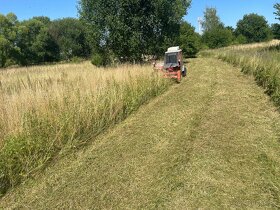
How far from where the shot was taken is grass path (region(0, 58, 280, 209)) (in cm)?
382

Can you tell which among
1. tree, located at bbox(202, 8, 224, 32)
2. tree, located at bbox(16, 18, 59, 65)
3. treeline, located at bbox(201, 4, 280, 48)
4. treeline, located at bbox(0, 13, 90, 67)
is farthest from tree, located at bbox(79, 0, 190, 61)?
tree, located at bbox(202, 8, 224, 32)

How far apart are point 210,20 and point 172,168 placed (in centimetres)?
7246

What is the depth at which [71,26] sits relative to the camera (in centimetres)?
6875

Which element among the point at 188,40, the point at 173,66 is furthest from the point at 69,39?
the point at 173,66

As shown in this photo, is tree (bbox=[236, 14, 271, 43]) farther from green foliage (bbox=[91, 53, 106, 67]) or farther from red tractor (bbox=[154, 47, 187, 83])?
red tractor (bbox=[154, 47, 187, 83])

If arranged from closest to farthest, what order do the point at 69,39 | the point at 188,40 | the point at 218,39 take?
the point at 188,40, the point at 218,39, the point at 69,39

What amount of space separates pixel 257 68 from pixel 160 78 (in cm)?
482

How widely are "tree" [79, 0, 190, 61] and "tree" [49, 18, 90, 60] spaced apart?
44.9 meters

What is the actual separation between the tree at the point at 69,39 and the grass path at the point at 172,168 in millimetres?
58348

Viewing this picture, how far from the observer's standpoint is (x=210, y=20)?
71938 mm

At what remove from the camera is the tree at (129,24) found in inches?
691

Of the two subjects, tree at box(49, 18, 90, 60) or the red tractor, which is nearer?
the red tractor

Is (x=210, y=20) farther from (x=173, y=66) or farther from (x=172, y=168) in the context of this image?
(x=172, y=168)

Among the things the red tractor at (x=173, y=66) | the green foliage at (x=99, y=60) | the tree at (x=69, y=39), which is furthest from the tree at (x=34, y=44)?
the red tractor at (x=173, y=66)
